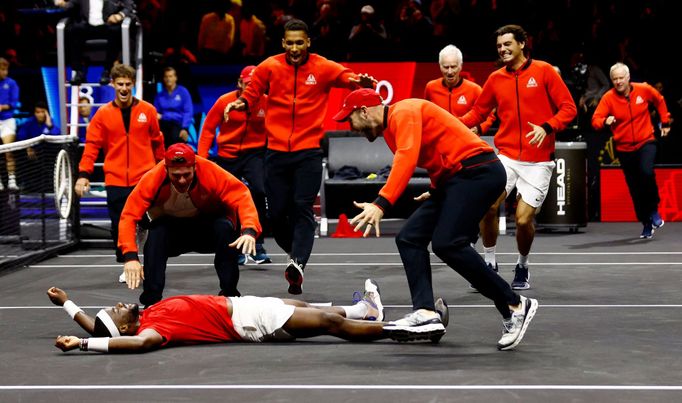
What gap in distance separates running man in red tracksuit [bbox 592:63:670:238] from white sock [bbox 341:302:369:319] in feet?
25.5

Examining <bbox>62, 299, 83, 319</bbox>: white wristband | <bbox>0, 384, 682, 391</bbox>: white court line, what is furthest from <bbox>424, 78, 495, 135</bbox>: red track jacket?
<bbox>0, 384, 682, 391</bbox>: white court line

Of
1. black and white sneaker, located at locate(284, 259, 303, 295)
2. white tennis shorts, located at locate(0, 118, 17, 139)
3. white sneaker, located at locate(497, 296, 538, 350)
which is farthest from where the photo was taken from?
white tennis shorts, located at locate(0, 118, 17, 139)

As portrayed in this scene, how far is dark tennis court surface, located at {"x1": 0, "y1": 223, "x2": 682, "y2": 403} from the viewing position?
5879mm

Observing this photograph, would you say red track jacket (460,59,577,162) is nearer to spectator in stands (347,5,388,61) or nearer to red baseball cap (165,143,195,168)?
red baseball cap (165,143,195,168)

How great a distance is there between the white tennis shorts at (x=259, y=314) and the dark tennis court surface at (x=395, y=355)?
0.14 m

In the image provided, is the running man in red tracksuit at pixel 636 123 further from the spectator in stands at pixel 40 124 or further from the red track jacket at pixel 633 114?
the spectator in stands at pixel 40 124

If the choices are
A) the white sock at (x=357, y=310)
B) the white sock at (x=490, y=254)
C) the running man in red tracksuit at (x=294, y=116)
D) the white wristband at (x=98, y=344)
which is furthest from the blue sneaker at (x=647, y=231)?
the white wristband at (x=98, y=344)

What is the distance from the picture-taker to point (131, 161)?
11.4 meters

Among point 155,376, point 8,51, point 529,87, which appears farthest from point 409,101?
point 8,51

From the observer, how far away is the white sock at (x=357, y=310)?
7641 mm

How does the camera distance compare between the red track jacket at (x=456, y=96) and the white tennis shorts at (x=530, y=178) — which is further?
the red track jacket at (x=456, y=96)

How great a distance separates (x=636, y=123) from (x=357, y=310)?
8207 millimetres

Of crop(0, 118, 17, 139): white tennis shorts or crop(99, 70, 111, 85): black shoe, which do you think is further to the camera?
crop(0, 118, 17, 139): white tennis shorts

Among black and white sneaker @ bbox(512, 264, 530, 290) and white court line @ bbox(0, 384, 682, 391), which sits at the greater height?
white court line @ bbox(0, 384, 682, 391)
